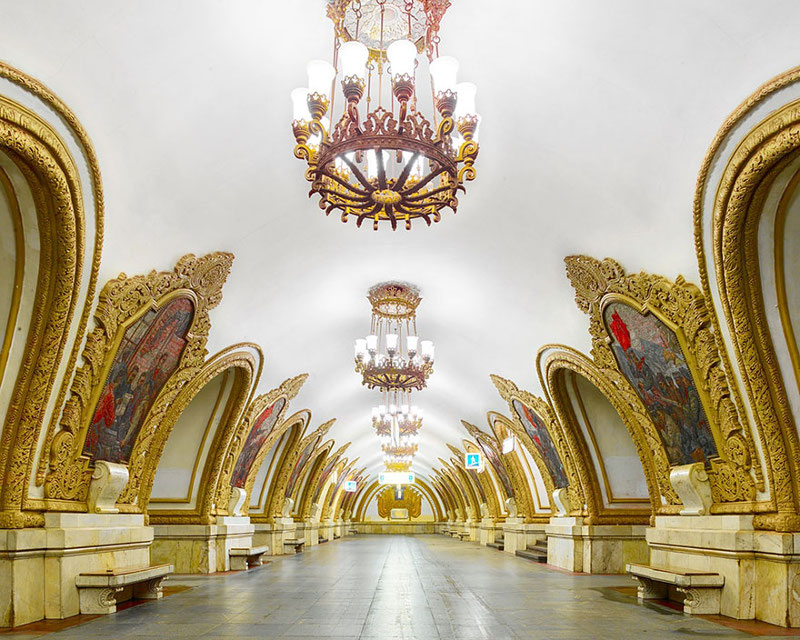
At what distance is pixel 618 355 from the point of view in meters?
9.46

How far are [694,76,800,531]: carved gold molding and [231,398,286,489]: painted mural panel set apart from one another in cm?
931

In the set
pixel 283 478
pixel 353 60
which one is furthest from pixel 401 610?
pixel 283 478

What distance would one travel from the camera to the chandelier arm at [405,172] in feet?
15.9

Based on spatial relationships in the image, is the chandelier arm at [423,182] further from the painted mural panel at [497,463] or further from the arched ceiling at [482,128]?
the painted mural panel at [497,463]

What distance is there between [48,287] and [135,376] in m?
2.28

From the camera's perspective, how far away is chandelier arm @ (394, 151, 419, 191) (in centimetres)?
484

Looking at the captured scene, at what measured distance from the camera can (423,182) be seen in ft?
16.8

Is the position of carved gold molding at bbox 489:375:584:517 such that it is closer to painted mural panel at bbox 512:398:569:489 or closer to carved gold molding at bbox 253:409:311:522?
painted mural panel at bbox 512:398:569:489

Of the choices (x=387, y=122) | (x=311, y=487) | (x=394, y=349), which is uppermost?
(x=387, y=122)

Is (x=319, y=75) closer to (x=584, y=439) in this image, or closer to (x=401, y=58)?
(x=401, y=58)

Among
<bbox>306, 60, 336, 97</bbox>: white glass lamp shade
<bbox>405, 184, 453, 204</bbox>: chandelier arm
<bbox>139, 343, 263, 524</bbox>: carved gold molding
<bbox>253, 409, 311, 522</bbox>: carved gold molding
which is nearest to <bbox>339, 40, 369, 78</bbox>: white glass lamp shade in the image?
<bbox>306, 60, 336, 97</bbox>: white glass lamp shade

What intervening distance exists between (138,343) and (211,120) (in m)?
3.19

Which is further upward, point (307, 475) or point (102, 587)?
point (307, 475)

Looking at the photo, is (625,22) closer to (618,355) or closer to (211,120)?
(211,120)
